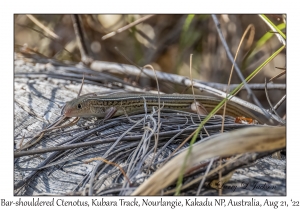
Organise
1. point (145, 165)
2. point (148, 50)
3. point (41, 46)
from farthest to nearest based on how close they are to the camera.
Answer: point (148, 50) < point (41, 46) < point (145, 165)

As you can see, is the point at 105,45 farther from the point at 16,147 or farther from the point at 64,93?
the point at 16,147

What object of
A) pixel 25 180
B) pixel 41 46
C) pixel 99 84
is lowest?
pixel 25 180

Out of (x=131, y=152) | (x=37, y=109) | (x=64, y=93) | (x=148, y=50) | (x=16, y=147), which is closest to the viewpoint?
(x=131, y=152)

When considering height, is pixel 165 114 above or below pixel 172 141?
above

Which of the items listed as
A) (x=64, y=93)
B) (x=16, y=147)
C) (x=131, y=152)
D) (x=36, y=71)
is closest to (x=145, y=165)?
(x=131, y=152)

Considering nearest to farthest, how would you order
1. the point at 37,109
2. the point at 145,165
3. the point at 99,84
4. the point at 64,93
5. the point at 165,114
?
the point at 145,165 < the point at 165,114 < the point at 37,109 < the point at 64,93 < the point at 99,84

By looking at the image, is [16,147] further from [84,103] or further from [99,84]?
[99,84]

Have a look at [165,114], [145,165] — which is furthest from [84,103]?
[145,165]

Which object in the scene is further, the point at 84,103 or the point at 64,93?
the point at 64,93

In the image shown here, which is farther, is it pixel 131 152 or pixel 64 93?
pixel 64 93
